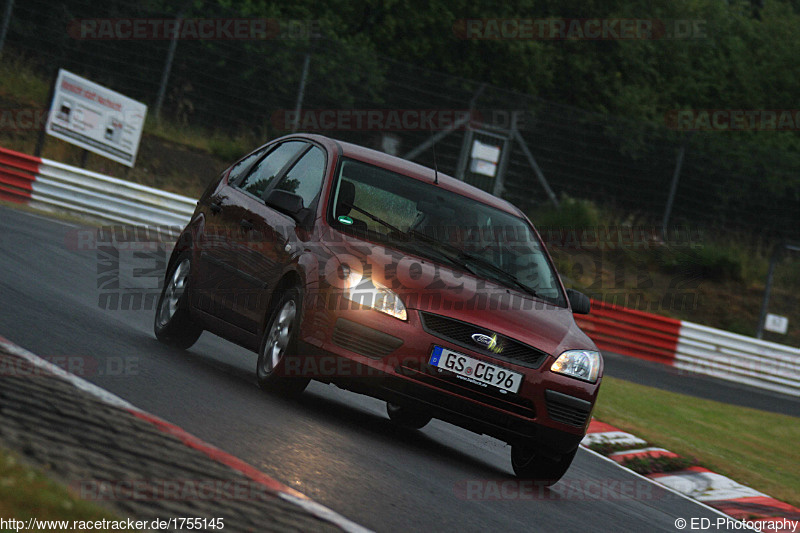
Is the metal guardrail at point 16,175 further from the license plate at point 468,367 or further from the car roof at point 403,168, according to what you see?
the license plate at point 468,367

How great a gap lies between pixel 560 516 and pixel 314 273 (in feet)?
6.80

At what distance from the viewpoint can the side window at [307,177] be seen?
325 inches

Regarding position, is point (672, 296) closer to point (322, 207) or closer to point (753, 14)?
point (322, 207)

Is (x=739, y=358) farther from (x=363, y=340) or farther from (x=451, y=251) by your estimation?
(x=363, y=340)

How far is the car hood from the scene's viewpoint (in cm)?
714

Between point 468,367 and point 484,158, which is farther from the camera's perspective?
point 484,158

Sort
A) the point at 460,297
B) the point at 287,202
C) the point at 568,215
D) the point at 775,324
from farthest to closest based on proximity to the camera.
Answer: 1. the point at 568,215
2. the point at 775,324
3. the point at 287,202
4. the point at 460,297

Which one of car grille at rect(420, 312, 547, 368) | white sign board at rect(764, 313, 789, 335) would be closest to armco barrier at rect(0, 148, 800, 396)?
white sign board at rect(764, 313, 789, 335)

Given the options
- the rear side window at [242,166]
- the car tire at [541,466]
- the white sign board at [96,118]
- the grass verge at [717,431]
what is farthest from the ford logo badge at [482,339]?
the white sign board at [96,118]

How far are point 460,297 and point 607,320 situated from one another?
1444cm

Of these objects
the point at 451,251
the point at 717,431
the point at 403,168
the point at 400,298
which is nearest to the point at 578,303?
the point at 451,251

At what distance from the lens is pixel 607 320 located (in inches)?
838

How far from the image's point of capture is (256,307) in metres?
8.07

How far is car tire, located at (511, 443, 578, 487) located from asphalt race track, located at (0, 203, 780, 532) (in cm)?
10
